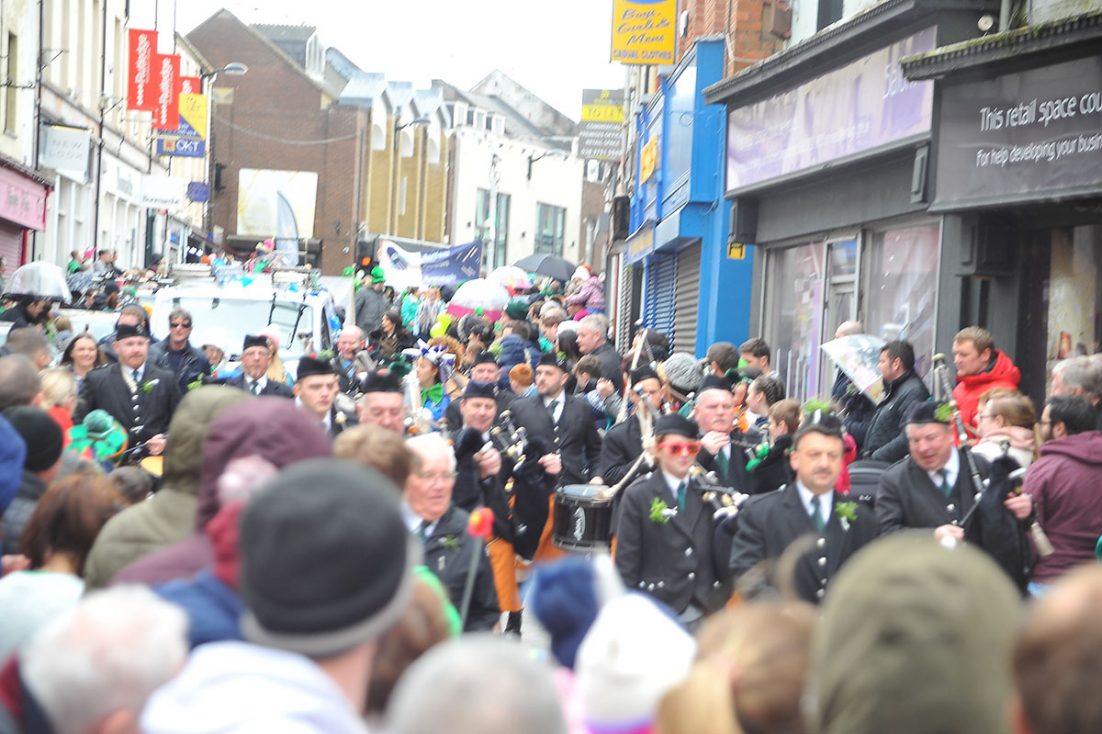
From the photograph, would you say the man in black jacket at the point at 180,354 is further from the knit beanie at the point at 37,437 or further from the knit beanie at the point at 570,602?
the knit beanie at the point at 570,602

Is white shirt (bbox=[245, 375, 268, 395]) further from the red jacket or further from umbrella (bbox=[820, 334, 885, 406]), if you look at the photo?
the red jacket

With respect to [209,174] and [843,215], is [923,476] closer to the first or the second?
[843,215]

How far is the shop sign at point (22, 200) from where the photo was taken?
25812 mm

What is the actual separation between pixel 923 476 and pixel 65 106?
28453 mm

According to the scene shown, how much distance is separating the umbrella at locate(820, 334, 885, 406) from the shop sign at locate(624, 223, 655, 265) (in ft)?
51.7

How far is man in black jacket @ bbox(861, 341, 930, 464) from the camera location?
10.3 meters

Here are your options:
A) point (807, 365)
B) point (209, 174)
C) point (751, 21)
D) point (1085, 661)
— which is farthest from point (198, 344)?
point (209, 174)

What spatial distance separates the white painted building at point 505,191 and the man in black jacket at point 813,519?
228ft

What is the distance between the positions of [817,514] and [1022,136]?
5.28 meters

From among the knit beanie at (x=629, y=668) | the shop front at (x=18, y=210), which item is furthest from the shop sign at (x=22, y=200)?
the knit beanie at (x=629, y=668)

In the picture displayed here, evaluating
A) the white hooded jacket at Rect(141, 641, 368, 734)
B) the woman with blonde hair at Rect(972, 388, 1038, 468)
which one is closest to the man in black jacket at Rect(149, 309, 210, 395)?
the woman with blonde hair at Rect(972, 388, 1038, 468)

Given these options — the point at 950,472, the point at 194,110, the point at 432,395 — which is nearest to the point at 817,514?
the point at 950,472

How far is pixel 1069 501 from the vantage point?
7676 millimetres

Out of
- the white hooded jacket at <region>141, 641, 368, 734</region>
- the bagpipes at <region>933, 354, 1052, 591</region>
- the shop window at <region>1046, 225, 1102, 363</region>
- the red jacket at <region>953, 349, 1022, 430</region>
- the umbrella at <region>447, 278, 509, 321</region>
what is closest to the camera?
the white hooded jacket at <region>141, 641, 368, 734</region>
